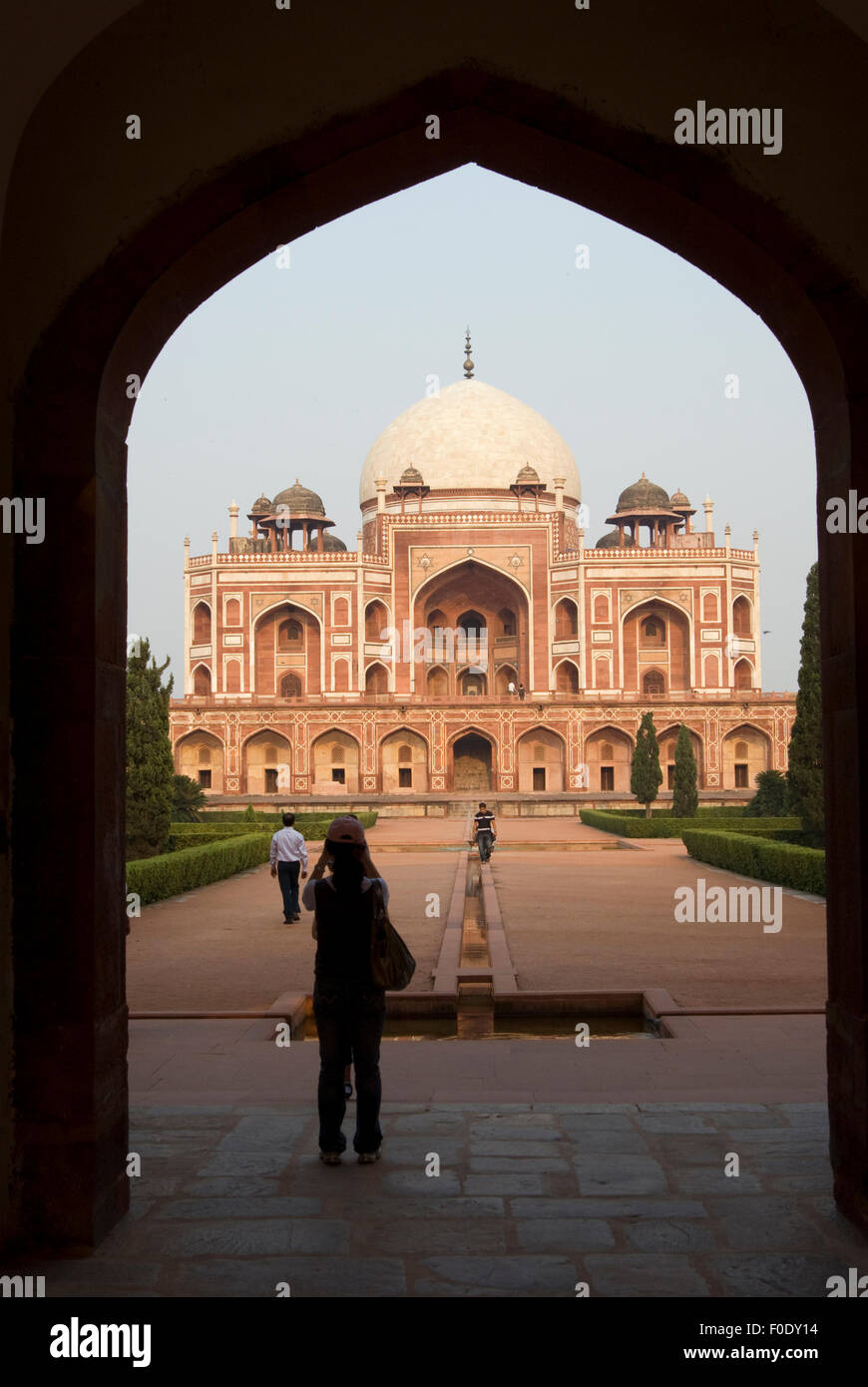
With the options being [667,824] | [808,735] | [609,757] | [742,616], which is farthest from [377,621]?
[808,735]

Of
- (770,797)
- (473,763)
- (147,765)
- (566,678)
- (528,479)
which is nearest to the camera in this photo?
(147,765)

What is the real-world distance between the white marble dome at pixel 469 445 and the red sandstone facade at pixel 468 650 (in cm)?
21

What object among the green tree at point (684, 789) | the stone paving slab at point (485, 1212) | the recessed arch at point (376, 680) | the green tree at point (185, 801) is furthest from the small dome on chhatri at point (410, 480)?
the stone paving slab at point (485, 1212)

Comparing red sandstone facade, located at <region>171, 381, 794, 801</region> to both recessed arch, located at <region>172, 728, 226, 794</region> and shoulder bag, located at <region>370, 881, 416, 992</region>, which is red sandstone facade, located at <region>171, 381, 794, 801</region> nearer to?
recessed arch, located at <region>172, 728, 226, 794</region>

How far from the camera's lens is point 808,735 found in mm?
16406

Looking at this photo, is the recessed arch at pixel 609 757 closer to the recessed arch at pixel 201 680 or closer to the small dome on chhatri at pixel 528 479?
the small dome on chhatri at pixel 528 479

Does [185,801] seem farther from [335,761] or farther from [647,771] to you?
[335,761]

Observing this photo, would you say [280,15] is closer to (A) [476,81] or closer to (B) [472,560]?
(A) [476,81]

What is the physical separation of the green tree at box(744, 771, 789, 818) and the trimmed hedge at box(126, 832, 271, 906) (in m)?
9.86

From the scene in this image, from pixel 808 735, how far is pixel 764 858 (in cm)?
317

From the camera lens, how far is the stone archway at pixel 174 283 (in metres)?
3.33

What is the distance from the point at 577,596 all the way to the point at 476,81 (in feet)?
115
